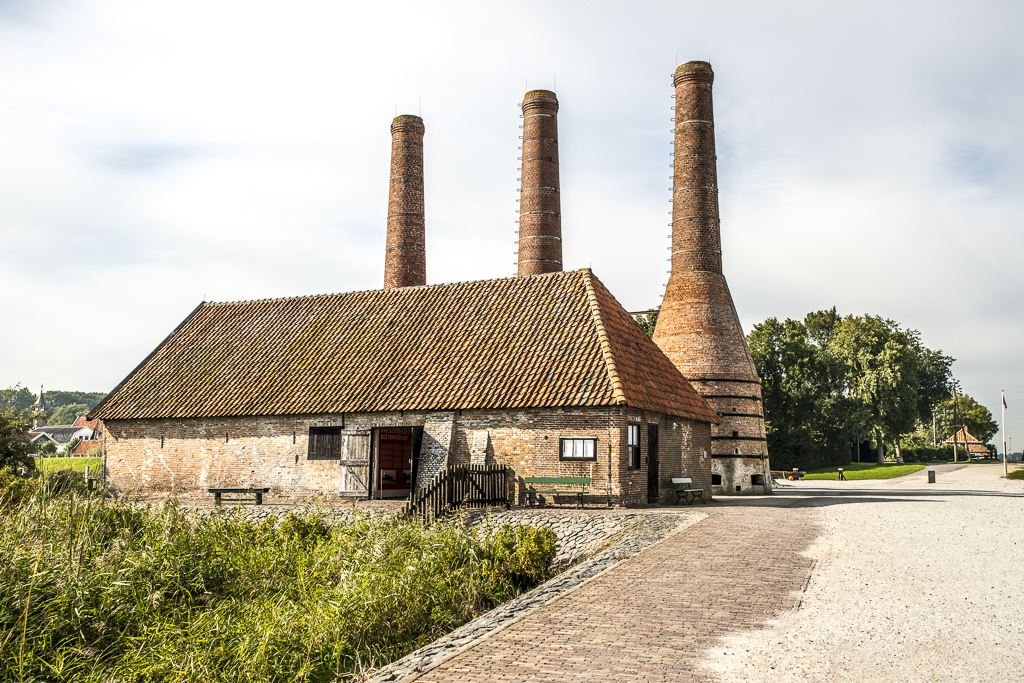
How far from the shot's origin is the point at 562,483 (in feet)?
58.2

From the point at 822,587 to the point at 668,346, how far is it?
58.5 ft

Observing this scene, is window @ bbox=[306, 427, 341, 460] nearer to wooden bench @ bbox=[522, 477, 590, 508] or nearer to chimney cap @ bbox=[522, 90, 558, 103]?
wooden bench @ bbox=[522, 477, 590, 508]

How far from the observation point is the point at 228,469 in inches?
852

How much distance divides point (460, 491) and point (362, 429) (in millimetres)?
4434

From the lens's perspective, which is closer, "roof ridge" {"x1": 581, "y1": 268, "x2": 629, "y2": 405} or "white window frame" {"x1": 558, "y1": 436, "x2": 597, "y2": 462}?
"roof ridge" {"x1": 581, "y1": 268, "x2": 629, "y2": 405}

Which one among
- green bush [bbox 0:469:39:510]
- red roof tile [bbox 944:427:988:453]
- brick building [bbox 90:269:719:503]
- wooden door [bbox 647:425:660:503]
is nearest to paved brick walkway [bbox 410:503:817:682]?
brick building [bbox 90:269:719:503]

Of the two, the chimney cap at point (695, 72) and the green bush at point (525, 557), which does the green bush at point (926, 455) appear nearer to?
the chimney cap at point (695, 72)

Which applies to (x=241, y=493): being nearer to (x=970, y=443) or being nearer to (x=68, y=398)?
(x=970, y=443)

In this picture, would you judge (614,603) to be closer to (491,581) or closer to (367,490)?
(491,581)

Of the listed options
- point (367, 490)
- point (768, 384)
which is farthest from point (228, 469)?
point (768, 384)

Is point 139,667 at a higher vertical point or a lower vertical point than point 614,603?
lower

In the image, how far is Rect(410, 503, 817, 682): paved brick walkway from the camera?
21.0 ft

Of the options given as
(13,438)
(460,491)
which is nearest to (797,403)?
(460,491)

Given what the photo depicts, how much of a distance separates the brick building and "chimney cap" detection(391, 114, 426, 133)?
10666 mm
